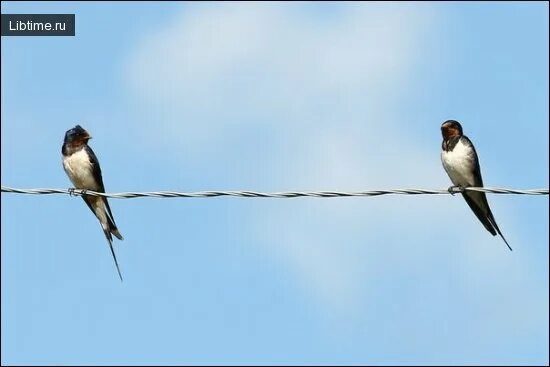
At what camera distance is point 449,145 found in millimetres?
8617

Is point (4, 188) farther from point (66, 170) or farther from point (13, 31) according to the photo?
point (13, 31)

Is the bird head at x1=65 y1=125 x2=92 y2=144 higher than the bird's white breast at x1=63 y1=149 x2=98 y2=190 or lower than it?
higher

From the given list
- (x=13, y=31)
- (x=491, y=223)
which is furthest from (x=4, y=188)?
(x=13, y=31)

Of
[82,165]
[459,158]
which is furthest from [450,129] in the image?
[82,165]

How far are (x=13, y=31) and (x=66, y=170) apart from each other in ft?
7.46

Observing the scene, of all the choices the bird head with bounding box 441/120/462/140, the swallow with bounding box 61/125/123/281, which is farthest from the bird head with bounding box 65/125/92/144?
the bird head with bounding box 441/120/462/140

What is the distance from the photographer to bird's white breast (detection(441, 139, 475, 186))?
851 centimetres

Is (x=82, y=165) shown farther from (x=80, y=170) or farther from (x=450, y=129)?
(x=450, y=129)

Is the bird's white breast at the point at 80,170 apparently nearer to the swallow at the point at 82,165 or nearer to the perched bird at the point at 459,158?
the swallow at the point at 82,165

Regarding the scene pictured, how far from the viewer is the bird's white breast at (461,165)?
335 inches

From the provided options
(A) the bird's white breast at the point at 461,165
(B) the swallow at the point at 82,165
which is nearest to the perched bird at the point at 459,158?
(A) the bird's white breast at the point at 461,165

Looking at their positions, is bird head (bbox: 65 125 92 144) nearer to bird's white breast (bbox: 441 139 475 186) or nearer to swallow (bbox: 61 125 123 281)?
swallow (bbox: 61 125 123 281)

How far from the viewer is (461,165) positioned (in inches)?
335

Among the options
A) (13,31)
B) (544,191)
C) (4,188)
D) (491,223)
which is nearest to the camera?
(544,191)
